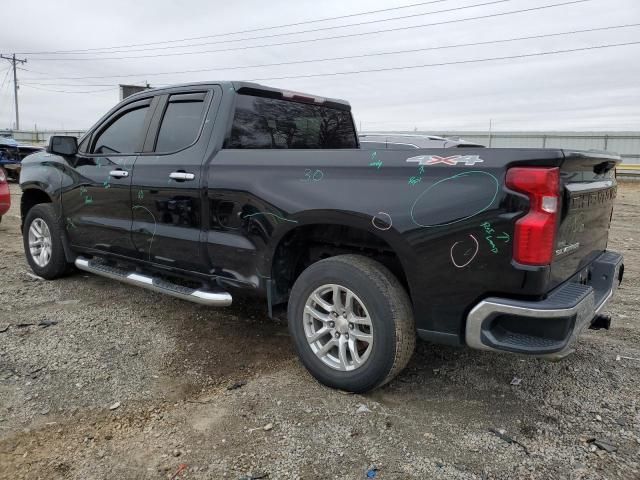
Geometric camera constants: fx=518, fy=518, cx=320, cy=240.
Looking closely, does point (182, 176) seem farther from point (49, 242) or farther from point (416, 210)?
point (49, 242)

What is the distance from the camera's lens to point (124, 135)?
456 centimetres

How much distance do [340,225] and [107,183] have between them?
239cm

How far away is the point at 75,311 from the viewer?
15.1ft

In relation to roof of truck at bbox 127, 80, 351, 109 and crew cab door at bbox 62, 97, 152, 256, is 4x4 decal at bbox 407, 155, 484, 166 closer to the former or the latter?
roof of truck at bbox 127, 80, 351, 109

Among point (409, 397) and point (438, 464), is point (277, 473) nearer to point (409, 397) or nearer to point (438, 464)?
point (438, 464)

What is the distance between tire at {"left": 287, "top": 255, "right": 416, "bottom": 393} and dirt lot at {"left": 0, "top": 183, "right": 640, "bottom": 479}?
17cm

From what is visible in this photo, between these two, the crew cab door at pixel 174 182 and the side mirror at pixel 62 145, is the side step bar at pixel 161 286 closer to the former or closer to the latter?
the crew cab door at pixel 174 182

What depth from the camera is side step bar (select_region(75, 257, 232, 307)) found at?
12.0ft

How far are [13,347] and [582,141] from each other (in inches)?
1073

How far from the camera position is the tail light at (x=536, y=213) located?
2.42 meters

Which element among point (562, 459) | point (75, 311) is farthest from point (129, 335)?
point (562, 459)

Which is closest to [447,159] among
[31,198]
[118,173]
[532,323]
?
[532,323]

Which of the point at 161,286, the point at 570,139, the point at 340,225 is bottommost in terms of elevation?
the point at 161,286

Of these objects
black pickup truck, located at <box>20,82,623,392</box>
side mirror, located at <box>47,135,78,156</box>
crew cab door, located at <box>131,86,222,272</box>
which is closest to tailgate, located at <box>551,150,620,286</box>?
black pickup truck, located at <box>20,82,623,392</box>
